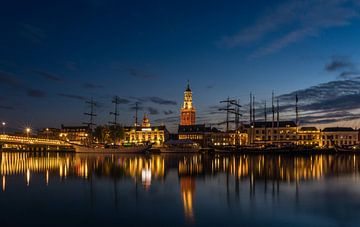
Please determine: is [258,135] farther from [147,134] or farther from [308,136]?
[147,134]

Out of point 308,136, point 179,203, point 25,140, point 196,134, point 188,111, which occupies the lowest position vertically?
point 179,203

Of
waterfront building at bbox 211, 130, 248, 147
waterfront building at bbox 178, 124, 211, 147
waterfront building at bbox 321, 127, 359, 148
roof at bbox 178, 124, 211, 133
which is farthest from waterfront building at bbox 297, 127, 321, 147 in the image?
roof at bbox 178, 124, 211, 133

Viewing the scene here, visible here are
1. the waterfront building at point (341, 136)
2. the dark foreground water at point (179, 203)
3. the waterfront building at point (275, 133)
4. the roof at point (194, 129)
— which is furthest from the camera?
the roof at point (194, 129)

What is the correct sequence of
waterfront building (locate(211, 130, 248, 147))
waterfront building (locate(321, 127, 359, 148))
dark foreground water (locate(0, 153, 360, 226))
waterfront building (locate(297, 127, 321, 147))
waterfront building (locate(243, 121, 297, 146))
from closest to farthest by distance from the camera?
dark foreground water (locate(0, 153, 360, 226)), waterfront building (locate(243, 121, 297, 146)), waterfront building (locate(297, 127, 321, 147)), waterfront building (locate(211, 130, 248, 147)), waterfront building (locate(321, 127, 359, 148))

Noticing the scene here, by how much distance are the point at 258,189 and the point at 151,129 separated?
139 metres

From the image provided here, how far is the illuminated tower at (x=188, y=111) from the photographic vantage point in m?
185

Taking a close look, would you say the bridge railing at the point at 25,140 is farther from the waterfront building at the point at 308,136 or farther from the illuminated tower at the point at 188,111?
the waterfront building at the point at 308,136

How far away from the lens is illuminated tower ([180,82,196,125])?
185 metres

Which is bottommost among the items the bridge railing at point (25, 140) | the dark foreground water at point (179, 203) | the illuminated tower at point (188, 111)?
the dark foreground water at point (179, 203)

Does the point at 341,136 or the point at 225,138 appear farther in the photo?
the point at 225,138

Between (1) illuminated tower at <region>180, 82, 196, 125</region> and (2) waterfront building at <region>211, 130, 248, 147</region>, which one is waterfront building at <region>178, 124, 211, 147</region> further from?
(1) illuminated tower at <region>180, 82, 196, 125</region>

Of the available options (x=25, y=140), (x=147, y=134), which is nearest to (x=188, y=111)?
(x=147, y=134)

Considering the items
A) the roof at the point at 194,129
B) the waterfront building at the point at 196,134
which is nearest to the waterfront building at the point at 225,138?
the waterfront building at the point at 196,134

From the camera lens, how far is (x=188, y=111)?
186 metres
